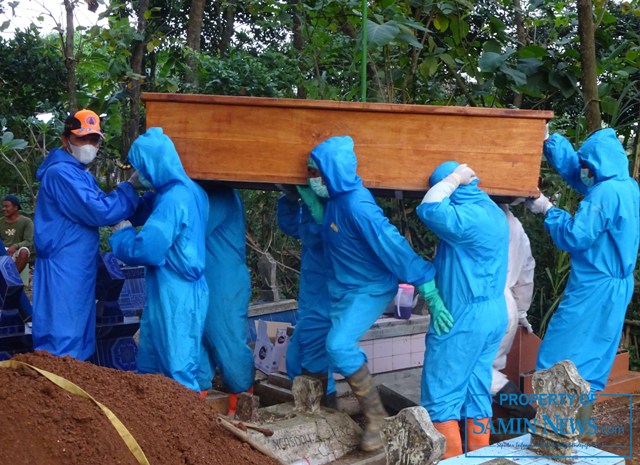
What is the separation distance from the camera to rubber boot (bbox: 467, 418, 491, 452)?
4586 mm

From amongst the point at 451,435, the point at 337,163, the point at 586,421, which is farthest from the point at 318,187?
the point at 586,421

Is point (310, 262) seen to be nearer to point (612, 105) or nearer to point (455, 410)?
point (455, 410)

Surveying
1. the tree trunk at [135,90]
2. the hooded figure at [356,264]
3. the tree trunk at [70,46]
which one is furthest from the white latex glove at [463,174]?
the tree trunk at [135,90]

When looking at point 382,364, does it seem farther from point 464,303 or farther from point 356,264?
point 464,303

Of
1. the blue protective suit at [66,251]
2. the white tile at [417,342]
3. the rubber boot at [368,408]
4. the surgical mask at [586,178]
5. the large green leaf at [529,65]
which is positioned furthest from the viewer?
the large green leaf at [529,65]

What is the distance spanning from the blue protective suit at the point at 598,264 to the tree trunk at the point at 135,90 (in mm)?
4564

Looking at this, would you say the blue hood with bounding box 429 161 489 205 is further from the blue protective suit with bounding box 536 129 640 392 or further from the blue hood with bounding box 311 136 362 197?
the blue protective suit with bounding box 536 129 640 392

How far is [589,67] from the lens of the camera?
6699 mm

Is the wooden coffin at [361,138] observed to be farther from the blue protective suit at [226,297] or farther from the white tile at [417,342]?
the white tile at [417,342]

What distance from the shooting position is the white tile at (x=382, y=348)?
5832mm

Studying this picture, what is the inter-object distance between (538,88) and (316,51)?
225 centimetres

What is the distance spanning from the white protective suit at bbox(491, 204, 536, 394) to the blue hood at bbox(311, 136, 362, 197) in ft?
4.14

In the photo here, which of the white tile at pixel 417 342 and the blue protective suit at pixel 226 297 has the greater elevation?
the blue protective suit at pixel 226 297

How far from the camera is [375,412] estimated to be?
4.89m
